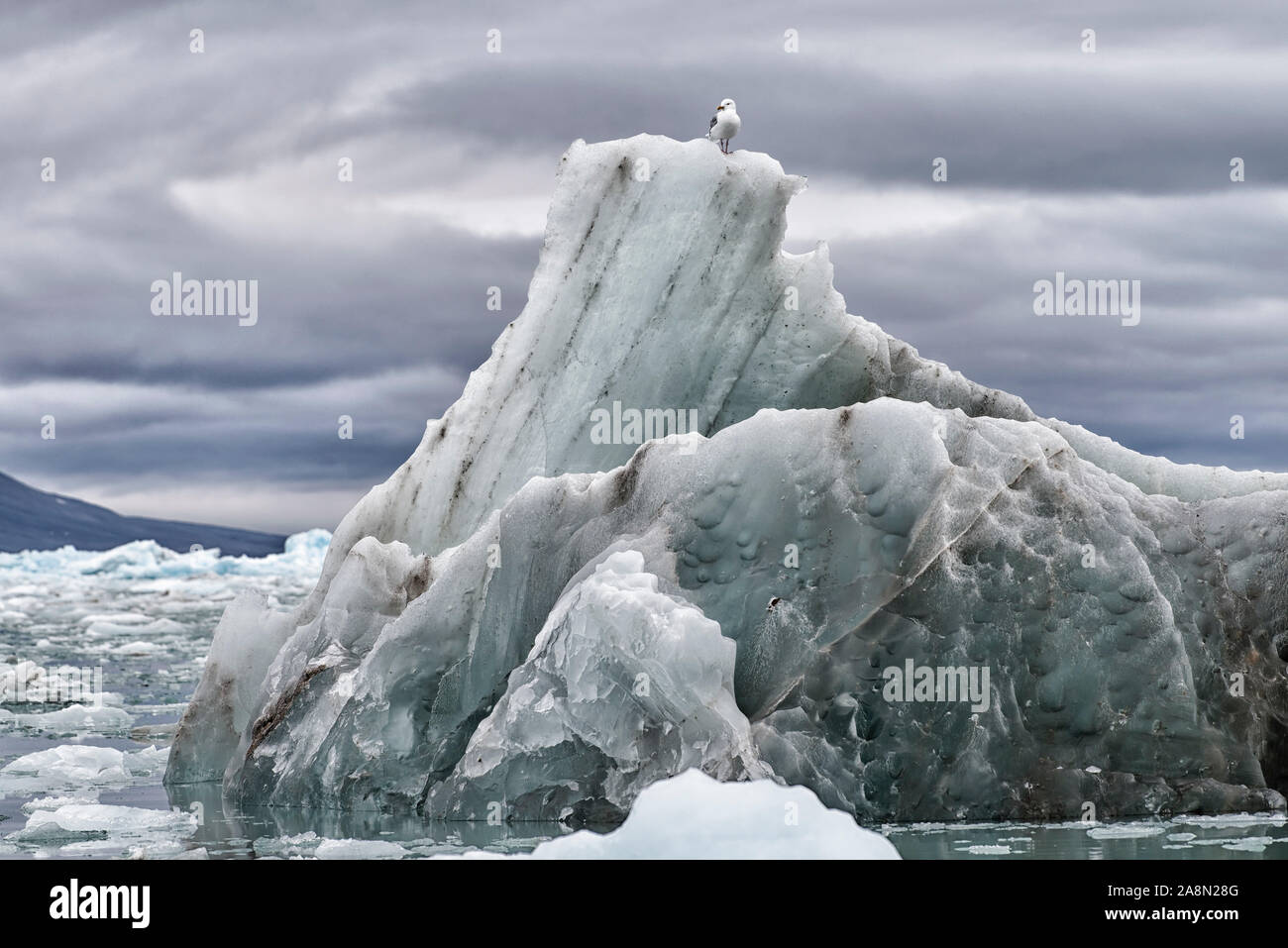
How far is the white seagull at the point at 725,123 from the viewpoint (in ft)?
35.2

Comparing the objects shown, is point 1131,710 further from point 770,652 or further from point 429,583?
point 429,583

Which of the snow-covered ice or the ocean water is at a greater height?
the snow-covered ice

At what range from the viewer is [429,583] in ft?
31.7

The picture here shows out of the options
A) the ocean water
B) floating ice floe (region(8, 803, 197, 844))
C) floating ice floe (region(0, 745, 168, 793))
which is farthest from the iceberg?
floating ice floe (region(8, 803, 197, 844))

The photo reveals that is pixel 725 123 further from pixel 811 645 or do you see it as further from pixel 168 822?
pixel 168 822

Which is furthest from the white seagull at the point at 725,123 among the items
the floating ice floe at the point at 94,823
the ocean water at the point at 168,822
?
the floating ice floe at the point at 94,823

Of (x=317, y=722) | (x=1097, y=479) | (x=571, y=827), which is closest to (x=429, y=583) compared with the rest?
(x=317, y=722)

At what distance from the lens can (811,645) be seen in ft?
27.4

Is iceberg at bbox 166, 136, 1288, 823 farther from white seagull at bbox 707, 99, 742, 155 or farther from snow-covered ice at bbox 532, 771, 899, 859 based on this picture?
white seagull at bbox 707, 99, 742, 155

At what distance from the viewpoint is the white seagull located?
10727 millimetres

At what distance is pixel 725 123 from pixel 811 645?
13.8 ft

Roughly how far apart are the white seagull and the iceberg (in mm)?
2862

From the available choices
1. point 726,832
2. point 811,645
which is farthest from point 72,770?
point 726,832
